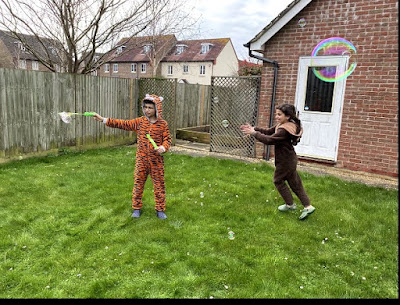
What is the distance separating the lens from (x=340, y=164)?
7.70 m

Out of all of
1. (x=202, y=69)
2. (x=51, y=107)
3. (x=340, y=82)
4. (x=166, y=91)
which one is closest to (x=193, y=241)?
(x=340, y=82)

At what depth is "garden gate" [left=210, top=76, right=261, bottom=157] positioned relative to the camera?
8.86m

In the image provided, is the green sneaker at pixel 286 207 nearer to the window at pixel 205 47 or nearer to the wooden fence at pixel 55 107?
the wooden fence at pixel 55 107

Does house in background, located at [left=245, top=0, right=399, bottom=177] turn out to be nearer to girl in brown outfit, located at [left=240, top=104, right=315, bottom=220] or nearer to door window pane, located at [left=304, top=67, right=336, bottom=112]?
door window pane, located at [left=304, top=67, right=336, bottom=112]

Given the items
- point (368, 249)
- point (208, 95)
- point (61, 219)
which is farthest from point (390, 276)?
point (208, 95)

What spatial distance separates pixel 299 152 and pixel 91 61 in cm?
671

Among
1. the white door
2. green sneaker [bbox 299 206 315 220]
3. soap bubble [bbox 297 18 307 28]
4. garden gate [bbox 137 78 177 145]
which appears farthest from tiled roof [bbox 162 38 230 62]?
green sneaker [bbox 299 206 315 220]

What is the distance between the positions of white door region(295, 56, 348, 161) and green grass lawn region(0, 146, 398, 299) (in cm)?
156

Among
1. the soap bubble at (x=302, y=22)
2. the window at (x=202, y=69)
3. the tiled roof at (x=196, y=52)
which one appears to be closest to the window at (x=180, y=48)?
the tiled roof at (x=196, y=52)

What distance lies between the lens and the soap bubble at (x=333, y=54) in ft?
23.8

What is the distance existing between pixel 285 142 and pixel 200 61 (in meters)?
39.0

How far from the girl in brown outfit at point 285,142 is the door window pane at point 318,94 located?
357cm

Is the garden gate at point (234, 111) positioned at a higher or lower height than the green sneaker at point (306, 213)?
higher

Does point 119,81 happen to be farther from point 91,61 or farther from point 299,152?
point 299,152
